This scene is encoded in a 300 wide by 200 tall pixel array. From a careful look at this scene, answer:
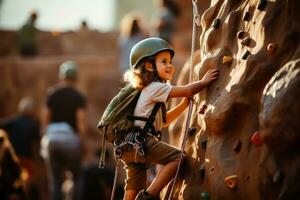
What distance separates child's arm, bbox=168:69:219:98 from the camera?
38.9 ft

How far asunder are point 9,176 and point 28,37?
36.1ft

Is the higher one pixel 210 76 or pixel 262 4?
pixel 262 4

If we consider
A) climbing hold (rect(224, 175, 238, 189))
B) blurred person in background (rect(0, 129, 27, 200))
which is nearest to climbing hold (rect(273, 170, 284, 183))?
climbing hold (rect(224, 175, 238, 189))

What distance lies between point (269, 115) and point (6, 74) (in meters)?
19.6

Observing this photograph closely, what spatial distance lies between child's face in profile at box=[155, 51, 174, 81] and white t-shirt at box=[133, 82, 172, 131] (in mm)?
136

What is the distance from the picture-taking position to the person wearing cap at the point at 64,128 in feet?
61.2

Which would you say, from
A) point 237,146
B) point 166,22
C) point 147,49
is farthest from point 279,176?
point 166,22

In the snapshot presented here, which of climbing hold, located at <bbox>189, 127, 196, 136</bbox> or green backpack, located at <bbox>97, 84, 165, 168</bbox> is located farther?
climbing hold, located at <bbox>189, 127, 196, 136</bbox>

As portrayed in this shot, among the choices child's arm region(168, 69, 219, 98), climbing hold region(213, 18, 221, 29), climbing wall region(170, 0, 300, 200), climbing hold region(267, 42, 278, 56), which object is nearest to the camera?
climbing wall region(170, 0, 300, 200)

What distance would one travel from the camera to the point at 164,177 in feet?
39.2

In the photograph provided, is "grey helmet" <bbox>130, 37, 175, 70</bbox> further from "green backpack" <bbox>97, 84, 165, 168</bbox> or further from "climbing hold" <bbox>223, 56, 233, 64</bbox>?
"climbing hold" <bbox>223, 56, 233, 64</bbox>

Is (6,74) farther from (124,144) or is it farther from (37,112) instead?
(124,144)

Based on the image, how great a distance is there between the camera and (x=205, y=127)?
39.6 ft

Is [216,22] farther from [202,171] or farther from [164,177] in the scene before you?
[164,177]
